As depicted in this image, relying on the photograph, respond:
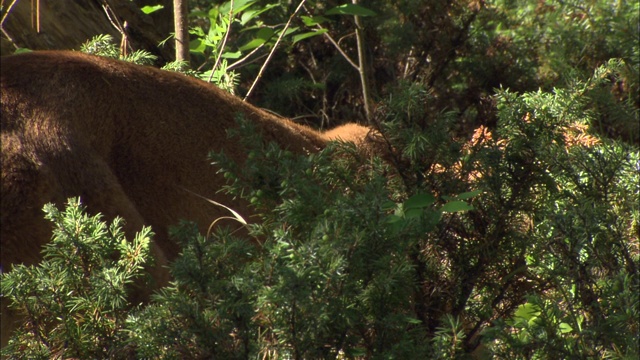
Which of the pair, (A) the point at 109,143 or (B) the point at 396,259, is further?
(A) the point at 109,143

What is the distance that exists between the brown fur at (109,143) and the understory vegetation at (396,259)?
0.42 meters

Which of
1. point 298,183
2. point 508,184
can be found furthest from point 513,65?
point 298,183

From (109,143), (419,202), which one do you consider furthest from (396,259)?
(109,143)

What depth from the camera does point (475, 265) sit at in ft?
8.64

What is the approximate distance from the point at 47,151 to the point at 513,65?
5702 millimetres

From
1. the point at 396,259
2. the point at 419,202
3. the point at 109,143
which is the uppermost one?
the point at 419,202

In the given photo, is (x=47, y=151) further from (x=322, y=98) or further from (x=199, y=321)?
(x=322, y=98)

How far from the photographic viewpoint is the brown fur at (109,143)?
117 inches

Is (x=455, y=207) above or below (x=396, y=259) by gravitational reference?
above

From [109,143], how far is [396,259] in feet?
5.70

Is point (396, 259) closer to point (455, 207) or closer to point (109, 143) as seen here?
point (455, 207)

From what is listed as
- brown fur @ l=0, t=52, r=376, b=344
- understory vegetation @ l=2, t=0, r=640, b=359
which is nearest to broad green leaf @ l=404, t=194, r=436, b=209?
understory vegetation @ l=2, t=0, r=640, b=359

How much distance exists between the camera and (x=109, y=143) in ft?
11.3

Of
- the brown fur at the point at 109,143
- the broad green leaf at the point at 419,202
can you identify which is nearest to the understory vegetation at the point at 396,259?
the broad green leaf at the point at 419,202
